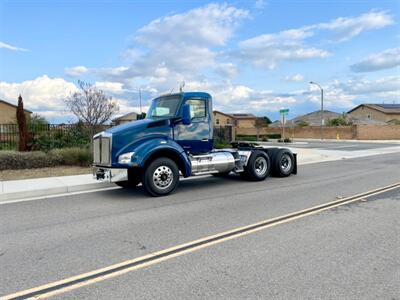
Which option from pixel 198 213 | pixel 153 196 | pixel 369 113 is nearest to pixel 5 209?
pixel 153 196

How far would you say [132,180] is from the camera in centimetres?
955

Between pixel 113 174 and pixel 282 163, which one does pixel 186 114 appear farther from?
pixel 282 163

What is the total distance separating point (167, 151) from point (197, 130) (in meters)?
1.33

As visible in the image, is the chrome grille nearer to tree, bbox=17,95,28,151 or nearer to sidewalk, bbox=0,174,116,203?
sidewalk, bbox=0,174,116,203

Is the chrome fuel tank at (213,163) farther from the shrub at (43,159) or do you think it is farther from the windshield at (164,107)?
the shrub at (43,159)

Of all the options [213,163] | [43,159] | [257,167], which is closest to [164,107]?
[213,163]

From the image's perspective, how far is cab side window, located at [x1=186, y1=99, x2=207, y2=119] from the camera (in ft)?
31.2

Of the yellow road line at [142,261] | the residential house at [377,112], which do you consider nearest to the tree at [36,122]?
the yellow road line at [142,261]

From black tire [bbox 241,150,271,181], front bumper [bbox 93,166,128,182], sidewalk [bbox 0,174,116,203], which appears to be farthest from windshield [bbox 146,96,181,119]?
black tire [bbox 241,150,271,181]

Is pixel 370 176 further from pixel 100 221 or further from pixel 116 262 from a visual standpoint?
pixel 116 262

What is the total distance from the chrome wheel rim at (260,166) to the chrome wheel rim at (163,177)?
11.3 feet

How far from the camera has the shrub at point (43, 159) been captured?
12.7 meters

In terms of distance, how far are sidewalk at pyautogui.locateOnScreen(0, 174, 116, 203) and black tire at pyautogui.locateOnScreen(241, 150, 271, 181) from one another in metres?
4.16

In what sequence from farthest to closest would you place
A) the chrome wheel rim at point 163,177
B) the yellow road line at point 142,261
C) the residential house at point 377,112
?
the residential house at point 377,112, the chrome wheel rim at point 163,177, the yellow road line at point 142,261
